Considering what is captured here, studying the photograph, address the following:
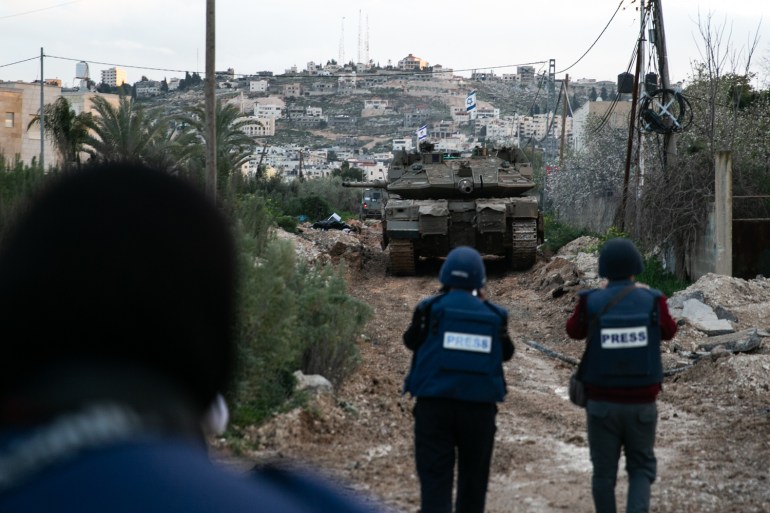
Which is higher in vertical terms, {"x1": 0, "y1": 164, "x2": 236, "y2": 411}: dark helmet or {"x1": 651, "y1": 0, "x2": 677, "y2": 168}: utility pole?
{"x1": 651, "y1": 0, "x2": 677, "y2": 168}: utility pole

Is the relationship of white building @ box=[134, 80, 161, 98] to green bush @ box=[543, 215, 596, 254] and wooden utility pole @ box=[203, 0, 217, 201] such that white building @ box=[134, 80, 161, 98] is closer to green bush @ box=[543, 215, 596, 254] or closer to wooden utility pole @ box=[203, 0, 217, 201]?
green bush @ box=[543, 215, 596, 254]

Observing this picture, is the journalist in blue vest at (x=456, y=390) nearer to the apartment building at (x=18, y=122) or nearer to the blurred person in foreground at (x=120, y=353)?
the blurred person in foreground at (x=120, y=353)

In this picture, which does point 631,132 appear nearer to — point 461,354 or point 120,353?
point 461,354

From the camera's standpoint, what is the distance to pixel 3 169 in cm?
1206

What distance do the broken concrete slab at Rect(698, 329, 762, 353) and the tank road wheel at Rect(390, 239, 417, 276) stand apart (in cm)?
866

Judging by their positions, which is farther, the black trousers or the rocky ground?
the rocky ground

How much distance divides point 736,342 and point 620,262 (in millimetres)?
5713

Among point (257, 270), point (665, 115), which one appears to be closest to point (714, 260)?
point (665, 115)

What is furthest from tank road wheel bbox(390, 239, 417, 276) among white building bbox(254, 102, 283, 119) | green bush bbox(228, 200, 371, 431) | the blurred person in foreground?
white building bbox(254, 102, 283, 119)

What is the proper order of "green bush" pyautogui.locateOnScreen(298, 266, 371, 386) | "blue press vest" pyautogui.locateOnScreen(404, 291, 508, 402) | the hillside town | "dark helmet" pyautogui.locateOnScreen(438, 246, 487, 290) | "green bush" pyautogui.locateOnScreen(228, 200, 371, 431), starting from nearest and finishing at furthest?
"blue press vest" pyautogui.locateOnScreen(404, 291, 508, 402)
"dark helmet" pyautogui.locateOnScreen(438, 246, 487, 290)
"green bush" pyautogui.locateOnScreen(228, 200, 371, 431)
"green bush" pyautogui.locateOnScreen(298, 266, 371, 386)
the hillside town

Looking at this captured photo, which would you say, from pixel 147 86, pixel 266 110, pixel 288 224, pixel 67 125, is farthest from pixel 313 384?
pixel 147 86

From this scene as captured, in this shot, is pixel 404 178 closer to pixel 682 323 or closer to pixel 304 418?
pixel 682 323

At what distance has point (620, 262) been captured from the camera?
5527 millimetres

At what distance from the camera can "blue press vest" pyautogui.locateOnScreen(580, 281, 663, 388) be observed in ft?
17.8
